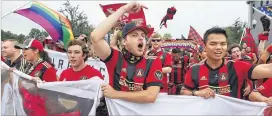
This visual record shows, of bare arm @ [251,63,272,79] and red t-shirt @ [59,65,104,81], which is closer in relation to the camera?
bare arm @ [251,63,272,79]

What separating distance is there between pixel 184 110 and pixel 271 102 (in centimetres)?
90

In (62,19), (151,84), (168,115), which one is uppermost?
(62,19)

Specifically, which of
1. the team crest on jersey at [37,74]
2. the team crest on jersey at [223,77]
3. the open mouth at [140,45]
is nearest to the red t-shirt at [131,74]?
the open mouth at [140,45]

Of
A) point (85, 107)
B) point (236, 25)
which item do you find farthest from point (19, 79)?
point (236, 25)

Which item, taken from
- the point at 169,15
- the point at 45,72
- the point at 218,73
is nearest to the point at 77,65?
the point at 45,72

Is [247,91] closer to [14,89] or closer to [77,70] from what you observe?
[77,70]

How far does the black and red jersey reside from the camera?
421 centimetres

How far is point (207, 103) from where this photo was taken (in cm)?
404

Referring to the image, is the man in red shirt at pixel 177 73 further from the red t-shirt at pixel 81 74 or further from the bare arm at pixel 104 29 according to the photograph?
the bare arm at pixel 104 29

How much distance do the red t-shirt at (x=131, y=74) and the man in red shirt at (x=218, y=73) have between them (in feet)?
1.50

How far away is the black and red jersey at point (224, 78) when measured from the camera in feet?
13.8

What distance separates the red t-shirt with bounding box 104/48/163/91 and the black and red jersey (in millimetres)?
467

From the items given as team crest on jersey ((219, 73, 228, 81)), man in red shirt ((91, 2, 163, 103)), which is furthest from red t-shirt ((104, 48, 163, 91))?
team crest on jersey ((219, 73, 228, 81))

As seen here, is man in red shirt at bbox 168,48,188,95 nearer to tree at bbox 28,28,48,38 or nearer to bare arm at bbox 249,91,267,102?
bare arm at bbox 249,91,267,102
